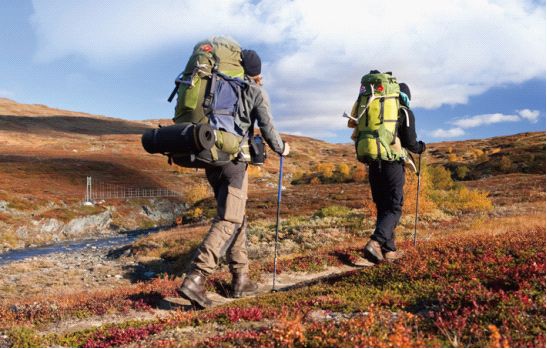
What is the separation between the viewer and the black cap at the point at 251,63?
277 inches

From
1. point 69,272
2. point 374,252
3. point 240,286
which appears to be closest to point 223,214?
point 240,286

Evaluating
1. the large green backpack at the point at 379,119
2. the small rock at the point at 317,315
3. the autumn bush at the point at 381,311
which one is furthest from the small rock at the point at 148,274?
the small rock at the point at 317,315

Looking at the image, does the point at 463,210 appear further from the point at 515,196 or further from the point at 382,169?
the point at 382,169

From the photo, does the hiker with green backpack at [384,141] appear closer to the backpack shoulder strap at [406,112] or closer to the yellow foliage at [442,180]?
the backpack shoulder strap at [406,112]

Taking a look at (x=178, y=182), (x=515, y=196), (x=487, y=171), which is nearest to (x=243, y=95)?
(x=515, y=196)

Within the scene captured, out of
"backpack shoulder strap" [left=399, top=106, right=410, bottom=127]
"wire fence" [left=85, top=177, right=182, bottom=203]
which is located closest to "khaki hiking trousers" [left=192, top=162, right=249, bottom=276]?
"backpack shoulder strap" [left=399, top=106, right=410, bottom=127]

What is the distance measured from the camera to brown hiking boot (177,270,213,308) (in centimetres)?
678

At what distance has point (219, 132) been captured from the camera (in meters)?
6.59

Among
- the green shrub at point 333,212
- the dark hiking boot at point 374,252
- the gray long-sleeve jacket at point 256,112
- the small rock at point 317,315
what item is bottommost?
the green shrub at point 333,212

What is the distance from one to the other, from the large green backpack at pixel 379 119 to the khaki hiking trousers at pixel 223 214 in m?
2.51

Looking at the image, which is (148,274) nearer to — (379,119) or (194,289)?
(194,289)

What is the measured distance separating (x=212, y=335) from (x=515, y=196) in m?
34.8

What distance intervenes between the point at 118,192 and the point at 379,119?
7826 centimetres

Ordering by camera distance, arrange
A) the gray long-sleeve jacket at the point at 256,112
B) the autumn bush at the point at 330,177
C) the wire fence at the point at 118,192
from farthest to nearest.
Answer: the autumn bush at the point at 330,177, the wire fence at the point at 118,192, the gray long-sleeve jacket at the point at 256,112
